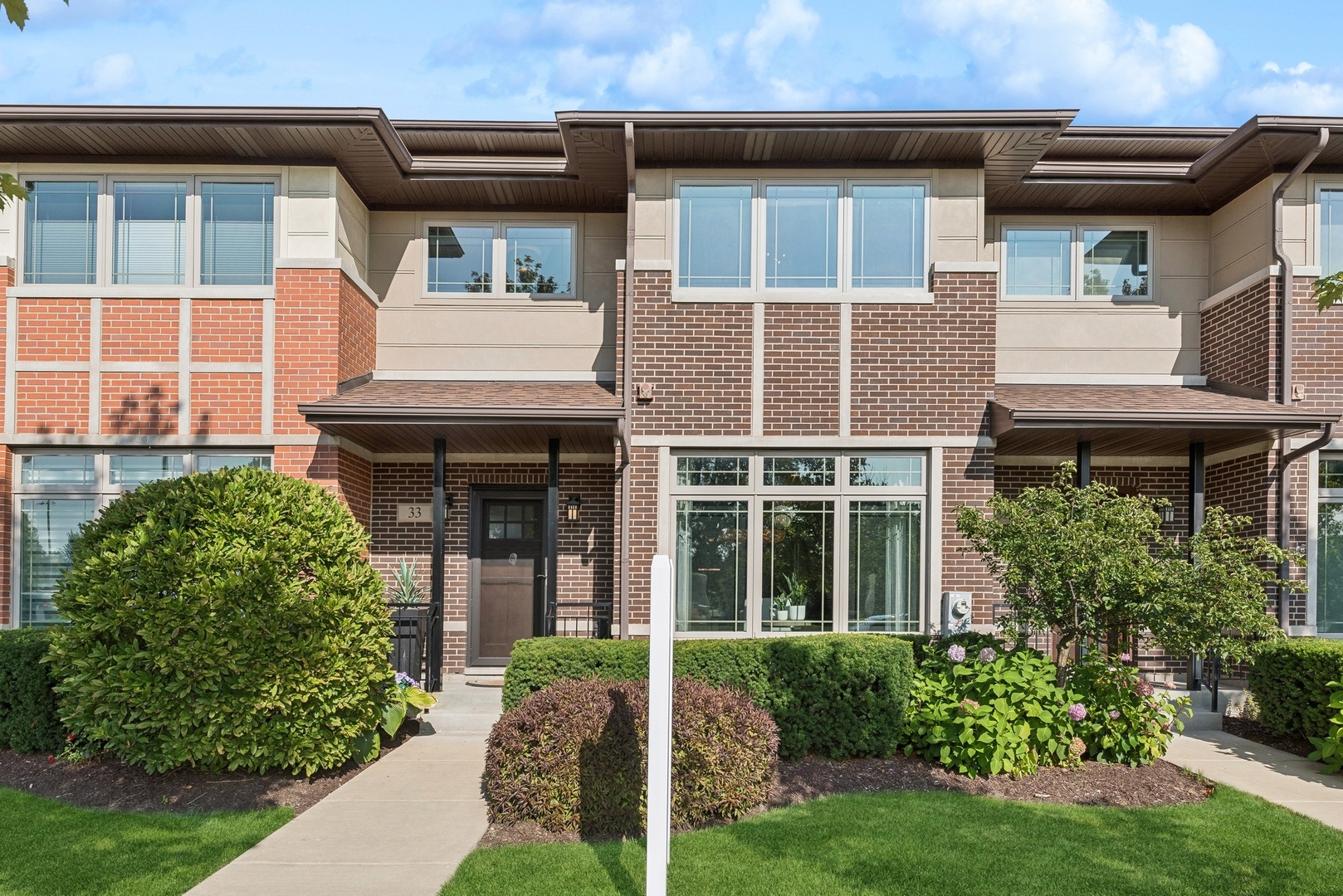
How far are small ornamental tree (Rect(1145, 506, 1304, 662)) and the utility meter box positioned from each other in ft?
7.92

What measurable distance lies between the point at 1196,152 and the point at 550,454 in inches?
330

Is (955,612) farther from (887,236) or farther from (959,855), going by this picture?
(959,855)

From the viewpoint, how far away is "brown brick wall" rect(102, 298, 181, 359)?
11.0m

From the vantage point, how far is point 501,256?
12422 mm

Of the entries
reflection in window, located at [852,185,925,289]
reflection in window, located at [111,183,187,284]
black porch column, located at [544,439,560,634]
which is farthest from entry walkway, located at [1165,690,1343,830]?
reflection in window, located at [111,183,187,284]

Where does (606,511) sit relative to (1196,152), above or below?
below

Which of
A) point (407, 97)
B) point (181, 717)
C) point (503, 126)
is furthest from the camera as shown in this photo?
point (407, 97)

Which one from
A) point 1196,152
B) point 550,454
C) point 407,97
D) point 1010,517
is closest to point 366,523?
point 550,454

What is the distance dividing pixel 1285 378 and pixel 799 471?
17.2 feet

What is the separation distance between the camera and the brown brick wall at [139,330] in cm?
1101

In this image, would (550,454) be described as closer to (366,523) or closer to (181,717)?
(366,523)

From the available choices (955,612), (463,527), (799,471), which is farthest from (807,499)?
(463,527)

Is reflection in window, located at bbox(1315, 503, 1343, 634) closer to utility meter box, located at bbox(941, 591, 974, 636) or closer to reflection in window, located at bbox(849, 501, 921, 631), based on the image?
utility meter box, located at bbox(941, 591, 974, 636)

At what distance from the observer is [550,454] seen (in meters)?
11.4
